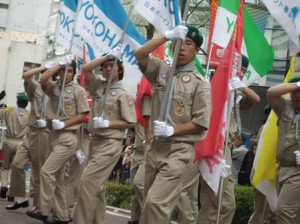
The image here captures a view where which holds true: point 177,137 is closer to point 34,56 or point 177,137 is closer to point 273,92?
point 273,92

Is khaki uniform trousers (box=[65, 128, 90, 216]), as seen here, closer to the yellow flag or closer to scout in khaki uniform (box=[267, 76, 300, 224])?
the yellow flag

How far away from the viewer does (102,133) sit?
8766 mm

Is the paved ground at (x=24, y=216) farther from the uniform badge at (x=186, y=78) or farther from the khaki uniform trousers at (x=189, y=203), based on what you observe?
the uniform badge at (x=186, y=78)

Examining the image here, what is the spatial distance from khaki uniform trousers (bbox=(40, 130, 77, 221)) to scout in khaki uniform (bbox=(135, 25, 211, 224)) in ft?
9.71

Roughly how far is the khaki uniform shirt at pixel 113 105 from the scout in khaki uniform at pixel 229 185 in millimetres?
1144

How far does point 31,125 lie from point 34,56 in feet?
128

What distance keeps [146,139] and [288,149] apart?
1.98 metres

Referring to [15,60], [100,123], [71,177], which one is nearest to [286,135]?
[100,123]

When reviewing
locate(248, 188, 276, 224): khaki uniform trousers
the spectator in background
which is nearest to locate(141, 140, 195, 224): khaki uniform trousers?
locate(248, 188, 276, 224): khaki uniform trousers

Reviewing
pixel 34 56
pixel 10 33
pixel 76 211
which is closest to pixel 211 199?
pixel 76 211

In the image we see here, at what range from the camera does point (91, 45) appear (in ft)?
34.9

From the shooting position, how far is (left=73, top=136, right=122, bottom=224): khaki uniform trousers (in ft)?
27.5

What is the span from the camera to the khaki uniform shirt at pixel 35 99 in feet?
36.4

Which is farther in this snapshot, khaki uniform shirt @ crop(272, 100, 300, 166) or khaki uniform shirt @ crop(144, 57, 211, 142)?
khaki uniform shirt @ crop(272, 100, 300, 166)
